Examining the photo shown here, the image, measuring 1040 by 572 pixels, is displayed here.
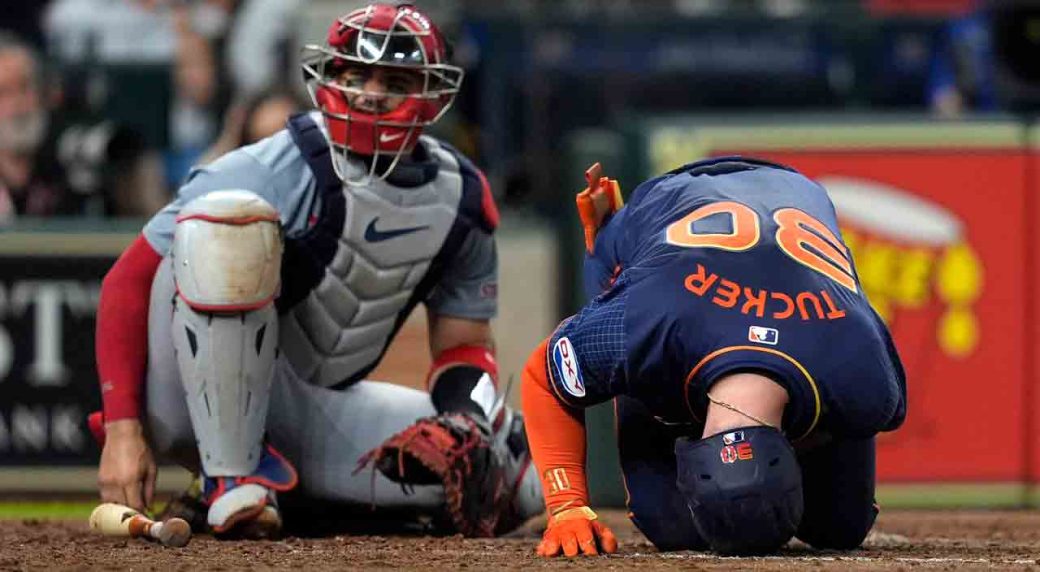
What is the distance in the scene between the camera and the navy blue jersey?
454cm

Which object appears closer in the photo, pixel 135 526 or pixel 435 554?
pixel 435 554

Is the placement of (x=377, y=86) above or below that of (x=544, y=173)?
above

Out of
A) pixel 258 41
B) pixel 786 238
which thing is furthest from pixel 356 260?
pixel 258 41

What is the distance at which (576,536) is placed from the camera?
184 inches

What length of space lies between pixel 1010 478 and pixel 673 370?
4.10m

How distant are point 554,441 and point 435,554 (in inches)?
15.7

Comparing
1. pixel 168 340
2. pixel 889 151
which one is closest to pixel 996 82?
pixel 889 151

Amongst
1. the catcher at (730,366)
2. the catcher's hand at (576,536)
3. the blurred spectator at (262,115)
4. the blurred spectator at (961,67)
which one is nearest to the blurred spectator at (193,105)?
the blurred spectator at (262,115)

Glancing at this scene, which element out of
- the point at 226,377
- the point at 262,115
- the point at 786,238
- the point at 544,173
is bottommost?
the point at 226,377

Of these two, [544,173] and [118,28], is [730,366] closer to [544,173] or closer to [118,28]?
[544,173]

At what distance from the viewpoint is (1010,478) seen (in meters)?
8.32

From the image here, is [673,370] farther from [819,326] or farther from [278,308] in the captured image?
[278,308]

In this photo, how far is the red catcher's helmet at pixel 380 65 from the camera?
544 cm

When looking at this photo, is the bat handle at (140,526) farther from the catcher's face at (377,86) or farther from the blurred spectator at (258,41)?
the blurred spectator at (258,41)
